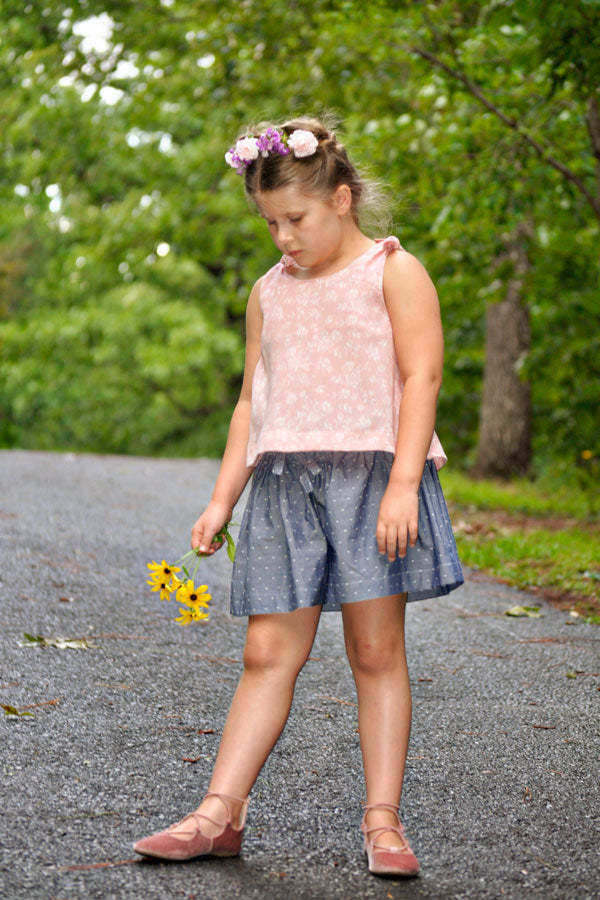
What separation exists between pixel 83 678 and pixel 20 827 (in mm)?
1155

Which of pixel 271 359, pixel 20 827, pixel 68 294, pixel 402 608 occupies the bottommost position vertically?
pixel 68 294

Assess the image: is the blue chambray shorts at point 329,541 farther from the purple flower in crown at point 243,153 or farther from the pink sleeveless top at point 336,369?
the purple flower in crown at point 243,153

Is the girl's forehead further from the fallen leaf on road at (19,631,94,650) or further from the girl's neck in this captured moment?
the fallen leaf on road at (19,631,94,650)

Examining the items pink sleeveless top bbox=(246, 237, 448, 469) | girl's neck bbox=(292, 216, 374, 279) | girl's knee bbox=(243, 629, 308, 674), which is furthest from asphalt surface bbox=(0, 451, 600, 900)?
girl's neck bbox=(292, 216, 374, 279)

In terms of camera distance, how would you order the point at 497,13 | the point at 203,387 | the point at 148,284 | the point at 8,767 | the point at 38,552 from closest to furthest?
the point at 8,767 → the point at 497,13 → the point at 38,552 → the point at 148,284 → the point at 203,387

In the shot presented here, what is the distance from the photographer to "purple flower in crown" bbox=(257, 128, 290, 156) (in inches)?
88.5

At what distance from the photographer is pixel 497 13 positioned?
4926mm

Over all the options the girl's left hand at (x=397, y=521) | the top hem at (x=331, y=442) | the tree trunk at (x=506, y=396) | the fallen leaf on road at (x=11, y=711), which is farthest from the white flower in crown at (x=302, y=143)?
the tree trunk at (x=506, y=396)

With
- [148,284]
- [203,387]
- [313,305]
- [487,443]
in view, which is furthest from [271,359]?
[203,387]

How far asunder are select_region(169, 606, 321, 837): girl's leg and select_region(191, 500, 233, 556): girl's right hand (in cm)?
22

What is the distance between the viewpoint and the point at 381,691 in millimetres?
2223

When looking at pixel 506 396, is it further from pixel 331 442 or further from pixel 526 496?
pixel 331 442

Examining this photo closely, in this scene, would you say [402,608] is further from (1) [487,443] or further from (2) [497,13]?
(1) [487,443]

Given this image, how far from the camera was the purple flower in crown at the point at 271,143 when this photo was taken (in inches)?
88.5
